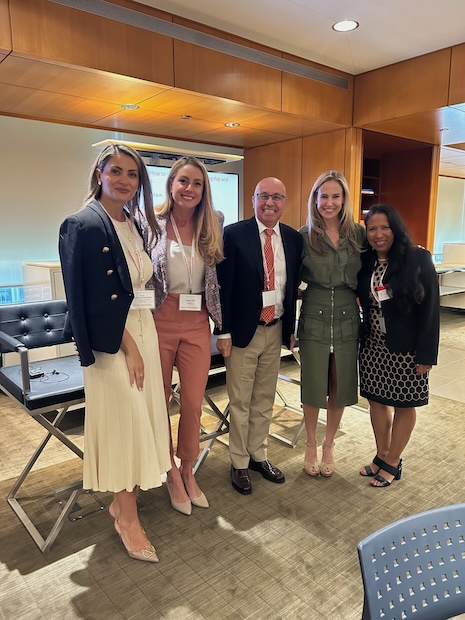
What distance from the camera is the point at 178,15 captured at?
126 inches

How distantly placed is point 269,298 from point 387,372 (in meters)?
0.74

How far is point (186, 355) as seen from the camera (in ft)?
7.18

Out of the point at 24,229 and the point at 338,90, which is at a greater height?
the point at 338,90

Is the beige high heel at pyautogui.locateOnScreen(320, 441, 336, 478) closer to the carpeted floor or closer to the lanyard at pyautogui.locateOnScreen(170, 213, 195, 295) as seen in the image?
the carpeted floor

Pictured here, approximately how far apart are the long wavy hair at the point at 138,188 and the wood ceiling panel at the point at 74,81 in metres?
1.42

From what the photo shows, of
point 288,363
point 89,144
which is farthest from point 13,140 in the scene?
point 288,363

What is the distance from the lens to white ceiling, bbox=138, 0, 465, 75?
3.07 metres

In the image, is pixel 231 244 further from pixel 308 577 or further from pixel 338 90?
pixel 338 90

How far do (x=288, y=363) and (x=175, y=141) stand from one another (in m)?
2.74

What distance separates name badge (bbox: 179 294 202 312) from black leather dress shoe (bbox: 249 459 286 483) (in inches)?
42.6

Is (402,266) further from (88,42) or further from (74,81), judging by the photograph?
(74,81)

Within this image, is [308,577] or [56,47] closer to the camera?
[308,577]

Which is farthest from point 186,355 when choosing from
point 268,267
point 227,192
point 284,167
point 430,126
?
point 430,126

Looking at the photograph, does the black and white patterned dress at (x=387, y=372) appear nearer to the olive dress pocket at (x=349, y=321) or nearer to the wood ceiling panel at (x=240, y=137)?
the olive dress pocket at (x=349, y=321)
